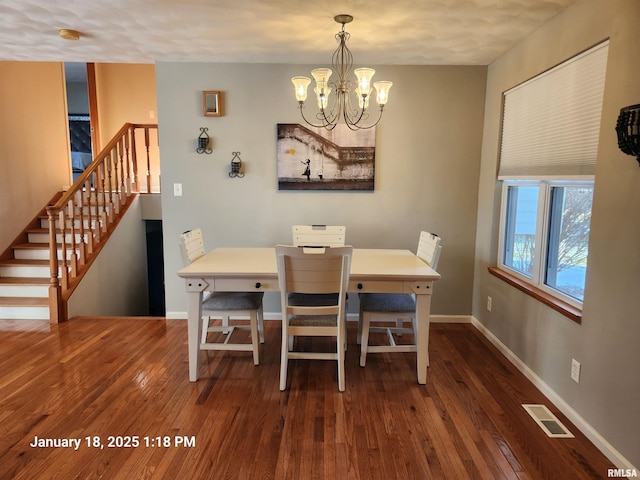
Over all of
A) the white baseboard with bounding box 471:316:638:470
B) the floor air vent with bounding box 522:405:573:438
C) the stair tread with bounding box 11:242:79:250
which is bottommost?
the floor air vent with bounding box 522:405:573:438

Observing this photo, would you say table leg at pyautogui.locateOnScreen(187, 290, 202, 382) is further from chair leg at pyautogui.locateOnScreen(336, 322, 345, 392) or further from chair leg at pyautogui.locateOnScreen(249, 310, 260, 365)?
chair leg at pyautogui.locateOnScreen(336, 322, 345, 392)

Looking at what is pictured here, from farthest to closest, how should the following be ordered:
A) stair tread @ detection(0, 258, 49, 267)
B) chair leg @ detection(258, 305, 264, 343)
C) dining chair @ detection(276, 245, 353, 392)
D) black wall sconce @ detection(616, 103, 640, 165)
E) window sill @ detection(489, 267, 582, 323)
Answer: stair tread @ detection(0, 258, 49, 267), chair leg @ detection(258, 305, 264, 343), dining chair @ detection(276, 245, 353, 392), window sill @ detection(489, 267, 582, 323), black wall sconce @ detection(616, 103, 640, 165)

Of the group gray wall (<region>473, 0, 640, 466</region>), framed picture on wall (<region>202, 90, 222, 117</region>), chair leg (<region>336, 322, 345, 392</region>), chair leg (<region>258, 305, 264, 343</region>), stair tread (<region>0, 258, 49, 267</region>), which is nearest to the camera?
gray wall (<region>473, 0, 640, 466</region>)

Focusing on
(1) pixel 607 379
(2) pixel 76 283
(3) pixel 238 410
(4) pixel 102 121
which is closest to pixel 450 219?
(1) pixel 607 379

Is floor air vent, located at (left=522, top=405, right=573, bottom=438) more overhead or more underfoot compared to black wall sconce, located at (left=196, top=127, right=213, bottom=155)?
more underfoot

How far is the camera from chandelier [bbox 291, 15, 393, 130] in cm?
238

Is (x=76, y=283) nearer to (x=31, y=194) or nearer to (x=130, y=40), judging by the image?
(x=31, y=194)

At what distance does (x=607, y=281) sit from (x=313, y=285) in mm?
1527

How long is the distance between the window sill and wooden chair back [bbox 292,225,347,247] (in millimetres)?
1309

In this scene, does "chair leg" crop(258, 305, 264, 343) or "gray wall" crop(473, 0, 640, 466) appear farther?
"chair leg" crop(258, 305, 264, 343)

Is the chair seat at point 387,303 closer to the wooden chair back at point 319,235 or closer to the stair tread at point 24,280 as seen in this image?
the wooden chair back at point 319,235

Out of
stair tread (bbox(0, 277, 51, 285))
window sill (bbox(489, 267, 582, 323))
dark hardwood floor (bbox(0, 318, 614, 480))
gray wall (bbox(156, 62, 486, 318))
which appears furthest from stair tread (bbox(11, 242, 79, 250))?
window sill (bbox(489, 267, 582, 323))

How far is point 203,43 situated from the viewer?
307cm

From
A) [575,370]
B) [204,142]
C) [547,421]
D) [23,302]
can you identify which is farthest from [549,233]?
[23,302]
